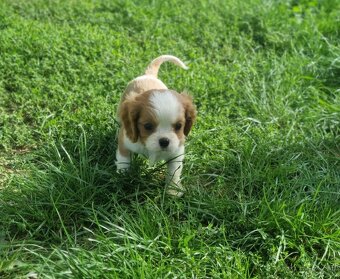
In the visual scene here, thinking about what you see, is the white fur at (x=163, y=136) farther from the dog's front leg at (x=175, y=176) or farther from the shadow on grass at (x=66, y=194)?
the shadow on grass at (x=66, y=194)

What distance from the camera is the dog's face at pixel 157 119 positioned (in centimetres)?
407

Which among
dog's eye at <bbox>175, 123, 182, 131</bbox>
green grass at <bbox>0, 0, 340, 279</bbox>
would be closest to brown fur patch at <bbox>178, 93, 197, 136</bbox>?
dog's eye at <bbox>175, 123, 182, 131</bbox>

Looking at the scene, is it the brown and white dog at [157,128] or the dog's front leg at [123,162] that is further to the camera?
the dog's front leg at [123,162]

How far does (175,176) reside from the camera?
178 inches

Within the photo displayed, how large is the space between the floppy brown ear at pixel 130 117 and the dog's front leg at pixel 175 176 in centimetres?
42

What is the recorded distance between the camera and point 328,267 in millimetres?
3859

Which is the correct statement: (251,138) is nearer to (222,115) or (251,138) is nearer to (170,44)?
(222,115)

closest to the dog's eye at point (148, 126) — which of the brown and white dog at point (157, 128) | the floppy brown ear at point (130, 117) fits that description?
the brown and white dog at point (157, 128)

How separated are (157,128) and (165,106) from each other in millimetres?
197

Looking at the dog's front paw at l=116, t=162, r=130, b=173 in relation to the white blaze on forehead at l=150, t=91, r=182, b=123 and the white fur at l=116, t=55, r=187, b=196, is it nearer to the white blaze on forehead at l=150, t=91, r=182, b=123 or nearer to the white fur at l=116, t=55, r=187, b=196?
the white fur at l=116, t=55, r=187, b=196

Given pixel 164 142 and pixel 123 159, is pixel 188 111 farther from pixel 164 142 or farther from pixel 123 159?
pixel 123 159

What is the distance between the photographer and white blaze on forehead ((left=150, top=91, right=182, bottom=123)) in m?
4.05

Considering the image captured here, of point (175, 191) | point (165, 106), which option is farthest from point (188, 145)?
point (165, 106)

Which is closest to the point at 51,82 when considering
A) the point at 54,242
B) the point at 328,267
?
the point at 54,242
